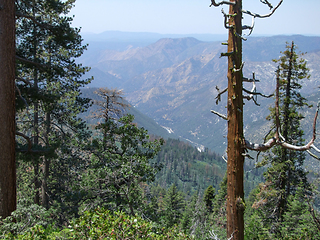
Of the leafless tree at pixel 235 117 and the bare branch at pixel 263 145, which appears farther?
the leafless tree at pixel 235 117

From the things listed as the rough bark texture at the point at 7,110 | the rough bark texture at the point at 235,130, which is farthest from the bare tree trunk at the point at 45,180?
the rough bark texture at the point at 235,130

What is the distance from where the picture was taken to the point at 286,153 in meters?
14.1

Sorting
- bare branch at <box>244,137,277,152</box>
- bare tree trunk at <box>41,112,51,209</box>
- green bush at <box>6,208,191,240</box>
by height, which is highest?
bare branch at <box>244,137,277,152</box>

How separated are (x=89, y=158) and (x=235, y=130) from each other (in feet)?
32.6

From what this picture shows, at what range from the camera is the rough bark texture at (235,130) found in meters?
4.24

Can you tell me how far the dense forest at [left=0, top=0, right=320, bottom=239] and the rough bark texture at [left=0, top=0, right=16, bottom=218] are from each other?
0.31m

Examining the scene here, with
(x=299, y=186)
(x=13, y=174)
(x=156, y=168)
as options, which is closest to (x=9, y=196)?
(x=13, y=174)

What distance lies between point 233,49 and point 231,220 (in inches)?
120

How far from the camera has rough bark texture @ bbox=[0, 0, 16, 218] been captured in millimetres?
6506

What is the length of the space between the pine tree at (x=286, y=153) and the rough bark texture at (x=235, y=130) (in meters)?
9.91

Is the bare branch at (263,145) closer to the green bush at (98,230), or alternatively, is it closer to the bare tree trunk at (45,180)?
the green bush at (98,230)

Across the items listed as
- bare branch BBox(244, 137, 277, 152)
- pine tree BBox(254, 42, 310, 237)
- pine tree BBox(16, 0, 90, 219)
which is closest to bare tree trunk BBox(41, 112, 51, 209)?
pine tree BBox(16, 0, 90, 219)

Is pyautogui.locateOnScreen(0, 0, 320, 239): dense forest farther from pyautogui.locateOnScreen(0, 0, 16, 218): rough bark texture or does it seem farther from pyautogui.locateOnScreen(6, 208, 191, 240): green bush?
pyautogui.locateOnScreen(0, 0, 16, 218): rough bark texture

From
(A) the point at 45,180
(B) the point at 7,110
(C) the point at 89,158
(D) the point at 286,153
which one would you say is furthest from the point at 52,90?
(D) the point at 286,153
